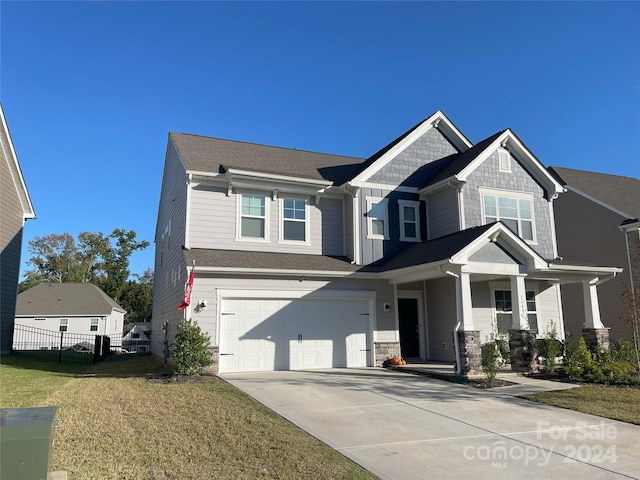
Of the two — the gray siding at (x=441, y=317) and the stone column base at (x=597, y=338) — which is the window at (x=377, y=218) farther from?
the stone column base at (x=597, y=338)

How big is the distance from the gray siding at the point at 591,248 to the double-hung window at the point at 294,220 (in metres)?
12.5

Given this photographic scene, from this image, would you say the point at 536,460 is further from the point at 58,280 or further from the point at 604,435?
the point at 58,280

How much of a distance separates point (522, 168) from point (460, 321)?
787 cm

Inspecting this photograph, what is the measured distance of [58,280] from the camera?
58.4 metres

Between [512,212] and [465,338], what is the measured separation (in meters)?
6.66

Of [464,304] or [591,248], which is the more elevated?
[591,248]

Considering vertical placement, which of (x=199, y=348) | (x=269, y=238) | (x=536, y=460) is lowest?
(x=536, y=460)

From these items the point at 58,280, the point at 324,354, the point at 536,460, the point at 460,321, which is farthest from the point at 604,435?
the point at 58,280

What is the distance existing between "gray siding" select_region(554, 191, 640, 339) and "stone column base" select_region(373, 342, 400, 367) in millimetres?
9867

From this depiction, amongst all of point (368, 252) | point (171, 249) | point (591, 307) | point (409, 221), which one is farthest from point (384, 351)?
point (171, 249)

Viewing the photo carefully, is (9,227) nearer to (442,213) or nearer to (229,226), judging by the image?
(229,226)

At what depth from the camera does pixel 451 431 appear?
703cm

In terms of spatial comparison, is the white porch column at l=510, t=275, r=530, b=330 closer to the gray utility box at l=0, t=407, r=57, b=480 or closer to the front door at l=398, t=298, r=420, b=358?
the front door at l=398, t=298, r=420, b=358

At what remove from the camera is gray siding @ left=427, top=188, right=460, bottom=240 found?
1588cm
